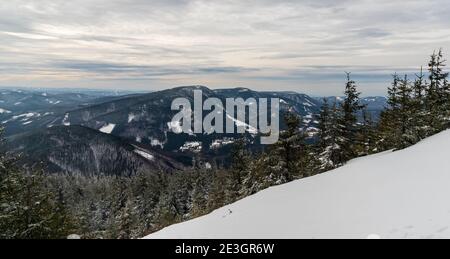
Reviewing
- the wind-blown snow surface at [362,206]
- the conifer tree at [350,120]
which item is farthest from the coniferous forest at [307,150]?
the wind-blown snow surface at [362,206]

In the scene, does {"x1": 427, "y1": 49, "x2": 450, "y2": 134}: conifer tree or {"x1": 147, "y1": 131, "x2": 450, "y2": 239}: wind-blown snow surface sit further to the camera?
{"x1": 427, "y1": 49, "x2": 450, "y2": 134}: conifer tree

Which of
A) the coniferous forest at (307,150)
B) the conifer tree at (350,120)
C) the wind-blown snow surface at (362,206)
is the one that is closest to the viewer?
the wind-blown snow surface at (362,206)

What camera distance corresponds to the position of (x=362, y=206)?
41.9ft

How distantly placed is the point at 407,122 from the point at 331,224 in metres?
20.7

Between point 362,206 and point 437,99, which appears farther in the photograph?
point 437,99

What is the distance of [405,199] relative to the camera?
1208cm

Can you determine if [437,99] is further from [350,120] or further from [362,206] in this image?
[362,206]

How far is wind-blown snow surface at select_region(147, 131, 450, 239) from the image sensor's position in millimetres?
10008

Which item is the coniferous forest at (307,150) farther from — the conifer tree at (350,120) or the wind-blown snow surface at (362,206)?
the wind-blown snow surface at (362,206)

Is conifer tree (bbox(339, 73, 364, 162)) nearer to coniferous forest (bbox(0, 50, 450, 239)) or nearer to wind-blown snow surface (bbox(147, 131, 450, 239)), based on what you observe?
coniferous forest (bbox(0, 50, 450, 239))

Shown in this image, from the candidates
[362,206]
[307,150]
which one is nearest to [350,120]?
[307,150]

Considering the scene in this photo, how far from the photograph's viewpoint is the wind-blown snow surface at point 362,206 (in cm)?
1001

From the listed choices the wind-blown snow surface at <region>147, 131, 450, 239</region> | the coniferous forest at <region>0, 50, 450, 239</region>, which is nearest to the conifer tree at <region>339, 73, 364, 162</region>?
the coniferous forest at <region>0, 50, 450, 239</region>
